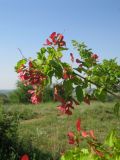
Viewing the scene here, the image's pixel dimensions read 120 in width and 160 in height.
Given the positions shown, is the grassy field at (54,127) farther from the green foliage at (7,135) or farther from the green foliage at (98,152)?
the green foliage at (98,152)

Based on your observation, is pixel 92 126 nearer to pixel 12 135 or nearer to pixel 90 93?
pixel 12 135

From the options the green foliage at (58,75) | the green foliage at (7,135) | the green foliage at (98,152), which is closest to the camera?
the green foliage at (98,152)

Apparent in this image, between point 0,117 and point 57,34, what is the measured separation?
5665 millimetres

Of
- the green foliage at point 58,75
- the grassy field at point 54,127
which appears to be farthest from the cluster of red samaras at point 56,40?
the grassy field at point 54,127

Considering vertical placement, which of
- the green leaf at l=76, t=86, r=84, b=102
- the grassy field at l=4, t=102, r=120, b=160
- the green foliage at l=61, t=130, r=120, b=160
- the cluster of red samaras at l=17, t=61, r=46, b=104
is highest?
the cluster of red samaras at l=17, t=61, r=46, b=104

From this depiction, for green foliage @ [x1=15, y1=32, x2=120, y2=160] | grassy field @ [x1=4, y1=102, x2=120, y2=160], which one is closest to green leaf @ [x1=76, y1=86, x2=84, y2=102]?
green foliage @ [x1=15, y1=32, x2=120, y2=160]

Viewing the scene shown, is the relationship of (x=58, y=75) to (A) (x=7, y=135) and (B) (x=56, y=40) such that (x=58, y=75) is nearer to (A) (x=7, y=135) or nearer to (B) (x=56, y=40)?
(B) (x=56, y=40)

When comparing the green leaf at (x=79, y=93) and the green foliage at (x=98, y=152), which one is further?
the green leaf at (x=79, y=93)

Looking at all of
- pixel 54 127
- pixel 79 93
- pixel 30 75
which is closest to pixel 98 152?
pixel 79 93

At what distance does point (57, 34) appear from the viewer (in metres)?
2.24

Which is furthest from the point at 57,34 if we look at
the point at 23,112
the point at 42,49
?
the point at 23,112

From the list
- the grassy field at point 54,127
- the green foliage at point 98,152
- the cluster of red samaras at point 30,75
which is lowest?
the grassy field at point 54,127

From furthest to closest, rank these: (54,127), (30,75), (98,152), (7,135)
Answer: (54,127) → (7,135) → (30,75) → (98,152)

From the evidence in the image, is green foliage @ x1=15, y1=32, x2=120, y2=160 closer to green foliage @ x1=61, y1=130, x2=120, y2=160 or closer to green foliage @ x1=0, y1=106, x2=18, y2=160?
green foliage @ x1=61, y1=130, x2=120, y2=160
